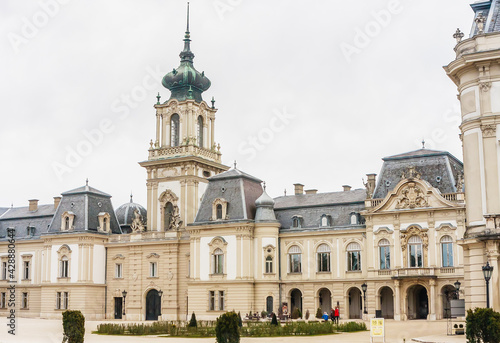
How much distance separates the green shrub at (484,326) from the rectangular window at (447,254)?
97.5ft

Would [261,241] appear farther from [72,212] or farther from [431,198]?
[72,212]

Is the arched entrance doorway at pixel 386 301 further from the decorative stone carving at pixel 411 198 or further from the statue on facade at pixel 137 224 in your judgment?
the statue on facade at pixel 137 224

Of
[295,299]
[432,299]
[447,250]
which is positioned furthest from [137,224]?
[447,250]

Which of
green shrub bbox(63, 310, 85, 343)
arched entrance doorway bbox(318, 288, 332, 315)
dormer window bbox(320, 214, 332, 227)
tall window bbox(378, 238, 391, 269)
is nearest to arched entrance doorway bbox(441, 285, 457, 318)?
tall window bbox(378, 238, 391, 269)

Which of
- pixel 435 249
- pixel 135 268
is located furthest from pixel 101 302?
pixel 435 249

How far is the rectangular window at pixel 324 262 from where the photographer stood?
59862 mm

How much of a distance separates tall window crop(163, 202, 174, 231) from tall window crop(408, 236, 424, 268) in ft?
78.9

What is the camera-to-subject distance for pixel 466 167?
3189 centimetres

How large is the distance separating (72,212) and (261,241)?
20795mm

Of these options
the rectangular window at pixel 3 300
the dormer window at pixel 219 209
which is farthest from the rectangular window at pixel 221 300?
the rectangular window at pixel 3 300

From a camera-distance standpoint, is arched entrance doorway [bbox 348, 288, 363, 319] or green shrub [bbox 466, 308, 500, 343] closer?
green shrub [bbox 466, 308, 500, 343]

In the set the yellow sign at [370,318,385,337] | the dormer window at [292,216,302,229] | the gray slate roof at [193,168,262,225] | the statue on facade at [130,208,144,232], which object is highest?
the gray slate roof at [193,168,262,225]

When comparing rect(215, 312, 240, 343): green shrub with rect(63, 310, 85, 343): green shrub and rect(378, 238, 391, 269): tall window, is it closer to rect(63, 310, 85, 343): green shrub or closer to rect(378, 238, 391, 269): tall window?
rect(63, 310, 85, 343): green shrub

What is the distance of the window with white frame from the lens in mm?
59906
